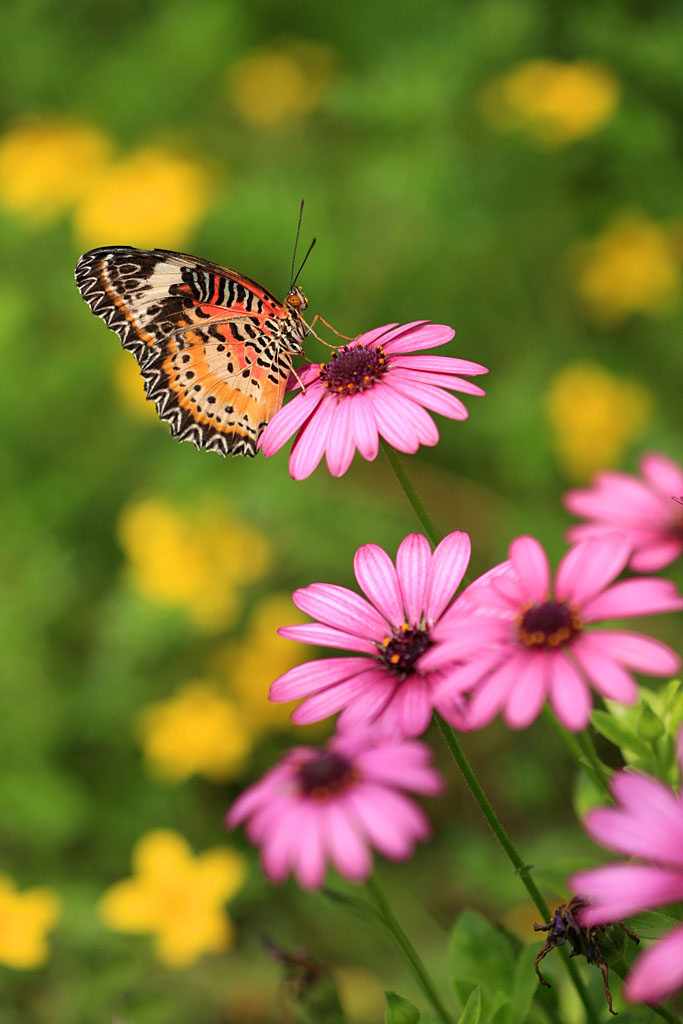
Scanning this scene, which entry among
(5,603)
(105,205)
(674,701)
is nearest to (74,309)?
(105,205)

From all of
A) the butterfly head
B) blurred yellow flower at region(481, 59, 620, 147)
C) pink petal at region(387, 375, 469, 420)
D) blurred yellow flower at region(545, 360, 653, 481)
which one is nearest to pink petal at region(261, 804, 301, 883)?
pink petal at region(387, 375, 469, 420)

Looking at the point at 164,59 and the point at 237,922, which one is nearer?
the point at 237,922

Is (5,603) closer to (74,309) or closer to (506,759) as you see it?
(74,309)

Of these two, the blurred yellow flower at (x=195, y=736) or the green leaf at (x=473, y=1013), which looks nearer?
the green leaf at (x=473, y=1013)

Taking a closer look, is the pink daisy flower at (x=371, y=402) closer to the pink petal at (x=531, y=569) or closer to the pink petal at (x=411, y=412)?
the pink petal at (x=411, y=412)

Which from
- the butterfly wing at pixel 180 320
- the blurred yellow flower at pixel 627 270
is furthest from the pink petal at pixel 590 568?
the blurred yellow flower at pixel 627 270

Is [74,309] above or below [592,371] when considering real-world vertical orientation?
above

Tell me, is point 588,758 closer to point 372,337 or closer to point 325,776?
point 325,776
